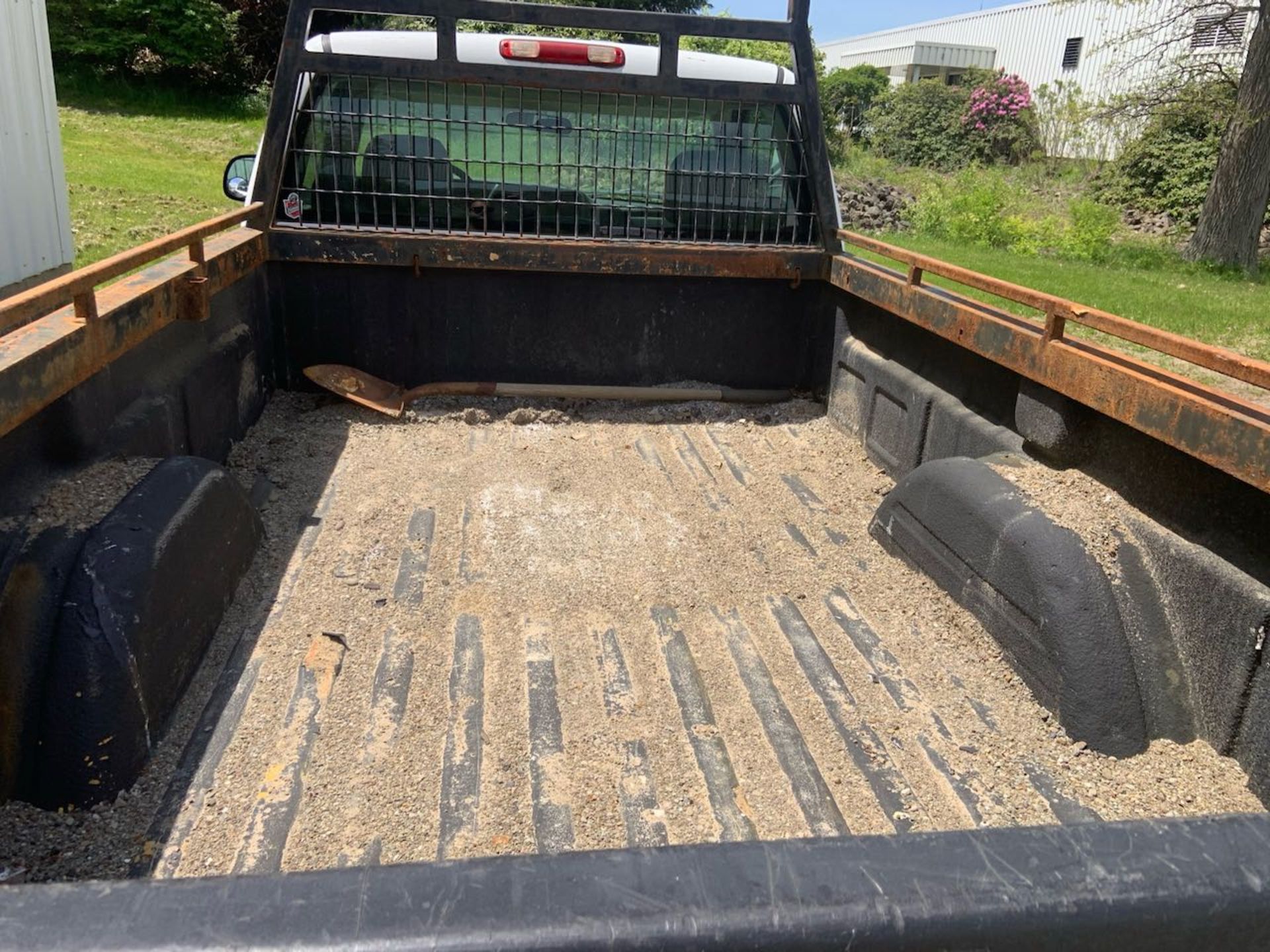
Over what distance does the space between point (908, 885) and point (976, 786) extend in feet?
4.96

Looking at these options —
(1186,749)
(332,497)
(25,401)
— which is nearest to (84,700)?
(25,401)

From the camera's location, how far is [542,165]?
14.5 ft

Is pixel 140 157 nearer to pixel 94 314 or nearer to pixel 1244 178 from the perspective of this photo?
pixel 94 314

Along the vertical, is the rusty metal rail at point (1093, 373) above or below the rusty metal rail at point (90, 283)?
below

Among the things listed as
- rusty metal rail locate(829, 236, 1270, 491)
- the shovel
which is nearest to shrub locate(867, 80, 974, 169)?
the shovel

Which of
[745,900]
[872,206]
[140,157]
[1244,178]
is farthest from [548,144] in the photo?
[872,206]

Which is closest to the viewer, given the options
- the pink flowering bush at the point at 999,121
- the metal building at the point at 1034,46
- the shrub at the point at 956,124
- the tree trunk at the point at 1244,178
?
the tree trunk at the point at 1244,178

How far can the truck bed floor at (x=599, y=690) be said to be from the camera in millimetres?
2049

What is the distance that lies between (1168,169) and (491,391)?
624 inches

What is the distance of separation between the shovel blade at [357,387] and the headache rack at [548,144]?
592 mm

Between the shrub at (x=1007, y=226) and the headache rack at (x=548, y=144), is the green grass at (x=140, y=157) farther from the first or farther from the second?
the shrub at (x=1007, y=226)

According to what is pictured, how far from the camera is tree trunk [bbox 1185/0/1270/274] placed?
35.6 feet

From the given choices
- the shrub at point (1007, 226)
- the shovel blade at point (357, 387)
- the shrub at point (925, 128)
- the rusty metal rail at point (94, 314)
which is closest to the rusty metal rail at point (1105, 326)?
the shovel blade at point (357, 387)

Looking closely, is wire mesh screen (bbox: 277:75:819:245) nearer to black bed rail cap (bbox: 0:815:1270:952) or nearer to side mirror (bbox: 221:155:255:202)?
side mirror (bbox: 221:155:255:202)
